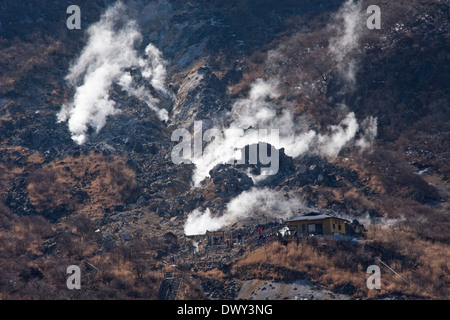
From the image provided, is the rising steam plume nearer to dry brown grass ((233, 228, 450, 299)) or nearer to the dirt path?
dry brown grass ((233, 228, 450, 299))

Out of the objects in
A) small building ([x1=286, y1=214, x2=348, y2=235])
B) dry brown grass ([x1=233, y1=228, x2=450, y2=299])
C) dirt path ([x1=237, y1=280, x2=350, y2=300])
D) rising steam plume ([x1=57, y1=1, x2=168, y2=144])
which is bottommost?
dirt path ([x1=237, y1=280, x2=350, y2=300])

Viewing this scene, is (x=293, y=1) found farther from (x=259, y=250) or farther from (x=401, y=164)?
(x=259, y=250)

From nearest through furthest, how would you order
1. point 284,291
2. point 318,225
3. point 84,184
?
point 284,291 → point 318,225 → point 84,184

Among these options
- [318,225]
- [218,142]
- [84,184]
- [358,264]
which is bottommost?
[358,264]

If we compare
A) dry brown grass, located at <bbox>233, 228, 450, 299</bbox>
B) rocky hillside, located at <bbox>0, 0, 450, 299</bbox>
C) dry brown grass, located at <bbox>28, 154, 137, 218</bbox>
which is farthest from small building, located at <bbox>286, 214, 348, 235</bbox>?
dry brown grass, located at <bbox>28, 154, 137, 218</bbox>

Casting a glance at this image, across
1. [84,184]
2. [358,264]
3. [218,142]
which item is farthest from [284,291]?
[218,142]

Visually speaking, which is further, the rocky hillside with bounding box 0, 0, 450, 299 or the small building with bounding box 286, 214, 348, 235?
the small building with bounding box 286, 214, 348, 235

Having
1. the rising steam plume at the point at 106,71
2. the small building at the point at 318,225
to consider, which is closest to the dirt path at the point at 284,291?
the small building at the point at 318,225

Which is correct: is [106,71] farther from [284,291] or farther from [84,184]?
[284,291]
